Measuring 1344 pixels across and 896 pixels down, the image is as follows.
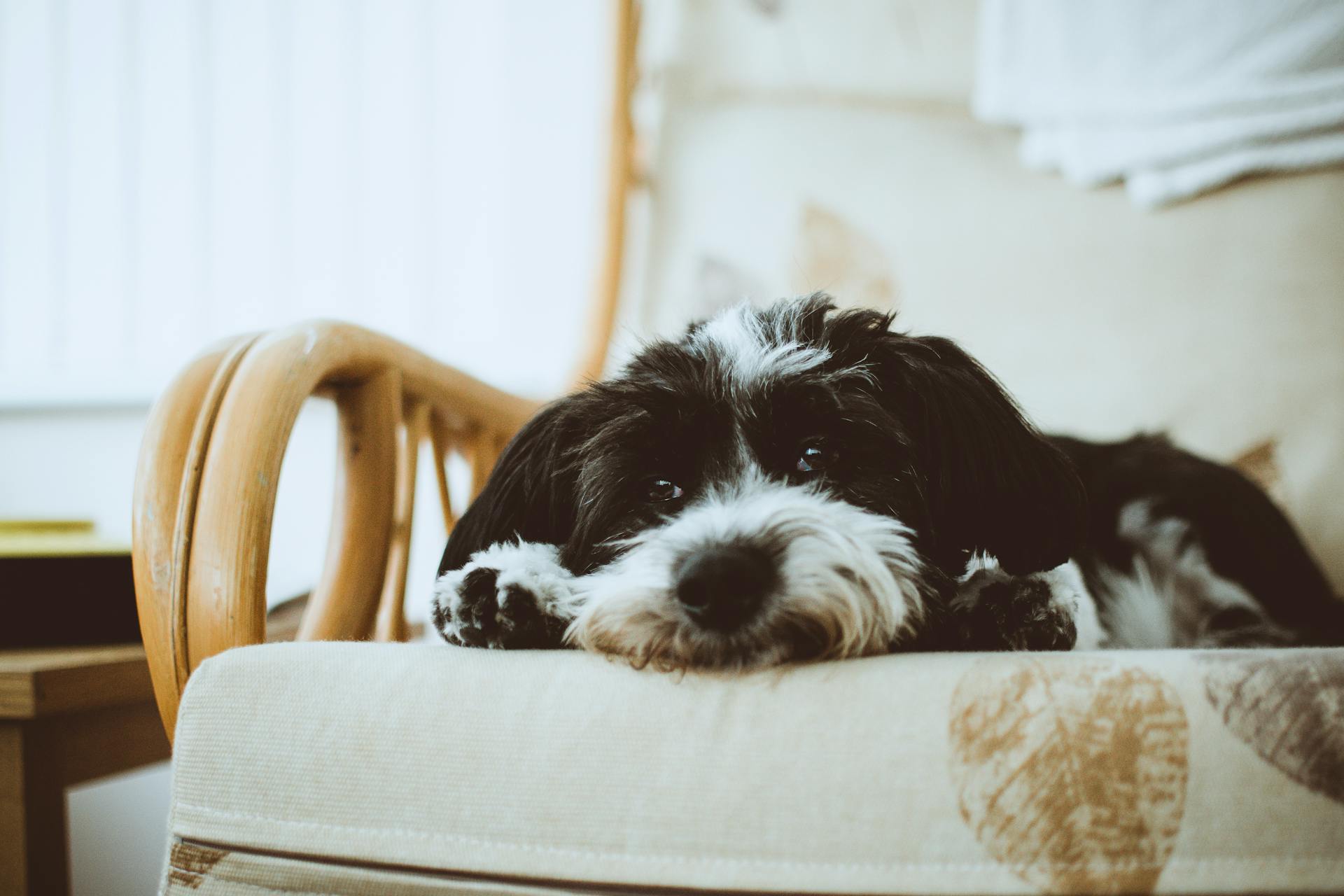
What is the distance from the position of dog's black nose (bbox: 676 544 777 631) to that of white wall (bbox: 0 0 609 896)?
1.59 meters

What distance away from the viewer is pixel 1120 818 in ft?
1.69

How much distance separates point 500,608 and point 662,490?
0.88 ft

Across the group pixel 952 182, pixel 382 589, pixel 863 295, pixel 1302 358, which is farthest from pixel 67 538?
pixel 1302 358

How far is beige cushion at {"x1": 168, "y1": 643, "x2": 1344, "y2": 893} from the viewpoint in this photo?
0.52m

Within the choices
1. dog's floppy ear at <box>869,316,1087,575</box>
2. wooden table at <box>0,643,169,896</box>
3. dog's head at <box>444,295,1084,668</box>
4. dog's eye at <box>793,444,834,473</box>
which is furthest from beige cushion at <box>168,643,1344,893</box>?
wooden table at <box>0,643,169,896</box>

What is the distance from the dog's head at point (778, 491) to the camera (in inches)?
29.2

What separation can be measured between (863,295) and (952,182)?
0.37 m

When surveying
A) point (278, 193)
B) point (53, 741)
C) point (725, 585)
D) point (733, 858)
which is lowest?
point (53, 741)

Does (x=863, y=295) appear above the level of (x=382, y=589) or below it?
above

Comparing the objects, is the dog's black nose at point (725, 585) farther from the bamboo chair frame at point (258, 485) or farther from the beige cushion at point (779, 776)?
the bamboo chair frame at point (258, 485)

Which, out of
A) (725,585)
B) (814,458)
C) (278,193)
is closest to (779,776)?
(725,585)

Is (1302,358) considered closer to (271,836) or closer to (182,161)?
(271,836)

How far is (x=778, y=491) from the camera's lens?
2.97 ft

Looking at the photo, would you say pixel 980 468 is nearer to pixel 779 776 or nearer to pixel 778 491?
pixel 778 491
